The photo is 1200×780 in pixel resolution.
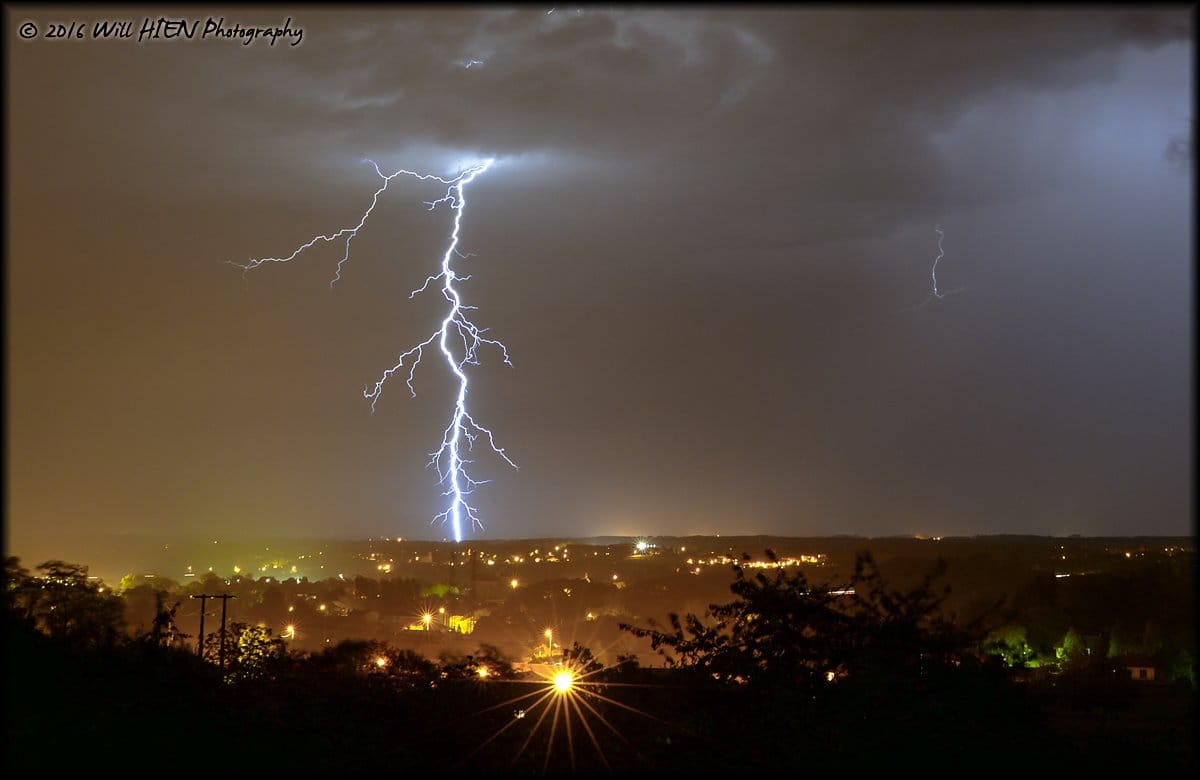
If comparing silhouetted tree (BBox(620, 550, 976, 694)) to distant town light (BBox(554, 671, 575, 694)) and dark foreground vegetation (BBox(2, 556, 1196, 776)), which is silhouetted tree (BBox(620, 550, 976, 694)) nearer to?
dark foreground vegetation (BBox(2, 556, 1196, 776))

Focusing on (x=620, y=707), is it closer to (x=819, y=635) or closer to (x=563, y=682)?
(x=563, y=682)

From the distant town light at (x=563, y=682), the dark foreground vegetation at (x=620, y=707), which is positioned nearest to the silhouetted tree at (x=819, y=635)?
the dark foreground vegetation at (x=620, y=707)

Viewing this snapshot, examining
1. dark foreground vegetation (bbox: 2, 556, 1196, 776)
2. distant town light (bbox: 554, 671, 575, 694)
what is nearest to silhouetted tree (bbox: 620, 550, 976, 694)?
dark foreground vegetation (bbox: 2, 556, 1196, 776)

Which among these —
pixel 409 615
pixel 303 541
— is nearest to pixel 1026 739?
pixel 409 615

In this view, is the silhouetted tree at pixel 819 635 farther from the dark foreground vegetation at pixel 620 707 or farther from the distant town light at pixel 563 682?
the distant town light at pixel 563 682

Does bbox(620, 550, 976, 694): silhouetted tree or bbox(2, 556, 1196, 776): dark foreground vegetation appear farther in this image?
bbox(620, 550, 976, 694): silhouetted tree

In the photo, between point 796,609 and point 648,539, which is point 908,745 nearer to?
point 796,609

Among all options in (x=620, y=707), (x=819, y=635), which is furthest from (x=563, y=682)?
(x=819, y=635)

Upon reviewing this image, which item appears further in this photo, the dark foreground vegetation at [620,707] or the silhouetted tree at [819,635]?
the silhouetted tree at [819,635]
